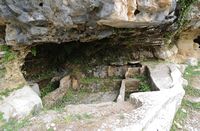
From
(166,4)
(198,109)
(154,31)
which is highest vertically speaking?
(166,4)

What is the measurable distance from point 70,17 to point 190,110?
14.5 ft

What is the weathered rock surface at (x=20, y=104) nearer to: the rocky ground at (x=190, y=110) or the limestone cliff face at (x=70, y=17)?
the limestone cliff face at (x=70, y=17)

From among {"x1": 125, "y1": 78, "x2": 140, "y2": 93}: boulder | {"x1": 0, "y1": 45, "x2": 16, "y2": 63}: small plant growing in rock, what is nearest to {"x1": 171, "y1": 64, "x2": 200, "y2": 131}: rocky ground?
{"x1": 125, "y1": 78, "x2": 140, "y2": 93}: boulder

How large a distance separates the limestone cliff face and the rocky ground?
2.59 m

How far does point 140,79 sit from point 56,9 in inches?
191

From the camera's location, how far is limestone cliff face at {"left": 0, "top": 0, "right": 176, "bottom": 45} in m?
5.93

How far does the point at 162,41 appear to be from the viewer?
1016 centimetres

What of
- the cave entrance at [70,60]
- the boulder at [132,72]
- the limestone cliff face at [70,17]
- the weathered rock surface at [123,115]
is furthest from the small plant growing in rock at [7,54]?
the boulder at [132,72]

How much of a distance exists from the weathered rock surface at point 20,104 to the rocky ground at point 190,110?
356 centimetres

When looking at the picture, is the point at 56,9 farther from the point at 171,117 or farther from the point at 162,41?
the point at 162,41

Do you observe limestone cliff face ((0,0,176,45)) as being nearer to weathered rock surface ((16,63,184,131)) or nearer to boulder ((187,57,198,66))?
weathered rock surface ((16,63,184,131))

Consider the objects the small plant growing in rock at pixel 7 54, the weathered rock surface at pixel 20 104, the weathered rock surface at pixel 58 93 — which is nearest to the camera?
the weathered rock surface at pixel 20 104

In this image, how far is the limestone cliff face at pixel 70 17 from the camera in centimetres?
593

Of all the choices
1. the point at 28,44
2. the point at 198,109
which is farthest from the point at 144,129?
the point at 28,44
